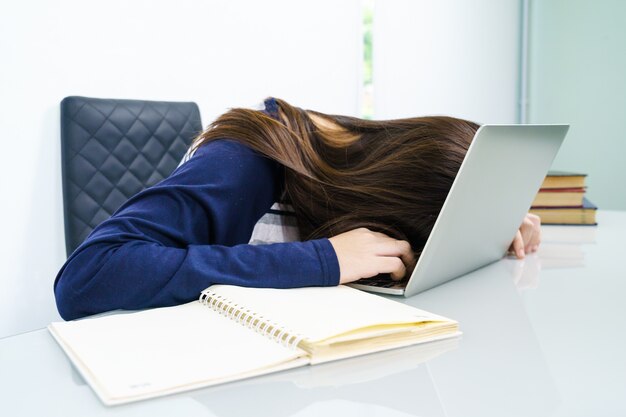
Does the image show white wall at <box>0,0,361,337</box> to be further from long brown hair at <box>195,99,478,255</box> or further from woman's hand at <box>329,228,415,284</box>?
A: woman's hand at <box>329,228,415,284</box>

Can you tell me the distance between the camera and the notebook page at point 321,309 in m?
0.46

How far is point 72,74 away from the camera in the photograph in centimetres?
152

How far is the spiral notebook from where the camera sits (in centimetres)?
39

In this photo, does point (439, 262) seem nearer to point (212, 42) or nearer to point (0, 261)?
point (0, 261)

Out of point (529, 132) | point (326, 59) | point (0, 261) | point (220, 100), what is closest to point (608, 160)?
point (326, 59)

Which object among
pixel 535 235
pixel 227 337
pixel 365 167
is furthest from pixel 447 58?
pixel 227 337

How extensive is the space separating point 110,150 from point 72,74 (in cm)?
27

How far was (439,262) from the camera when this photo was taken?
637 millimetres

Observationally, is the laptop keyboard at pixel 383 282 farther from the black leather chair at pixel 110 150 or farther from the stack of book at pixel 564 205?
the black leather chair at pixel 110 150

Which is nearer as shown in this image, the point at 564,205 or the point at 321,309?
the point at 321,309

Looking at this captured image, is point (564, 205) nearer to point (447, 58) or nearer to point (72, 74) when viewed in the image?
point (72, 74)

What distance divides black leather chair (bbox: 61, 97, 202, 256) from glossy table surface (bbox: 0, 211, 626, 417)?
910 mm

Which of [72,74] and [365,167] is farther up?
[72,74]

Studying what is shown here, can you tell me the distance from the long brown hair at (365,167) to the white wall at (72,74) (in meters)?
0.87
